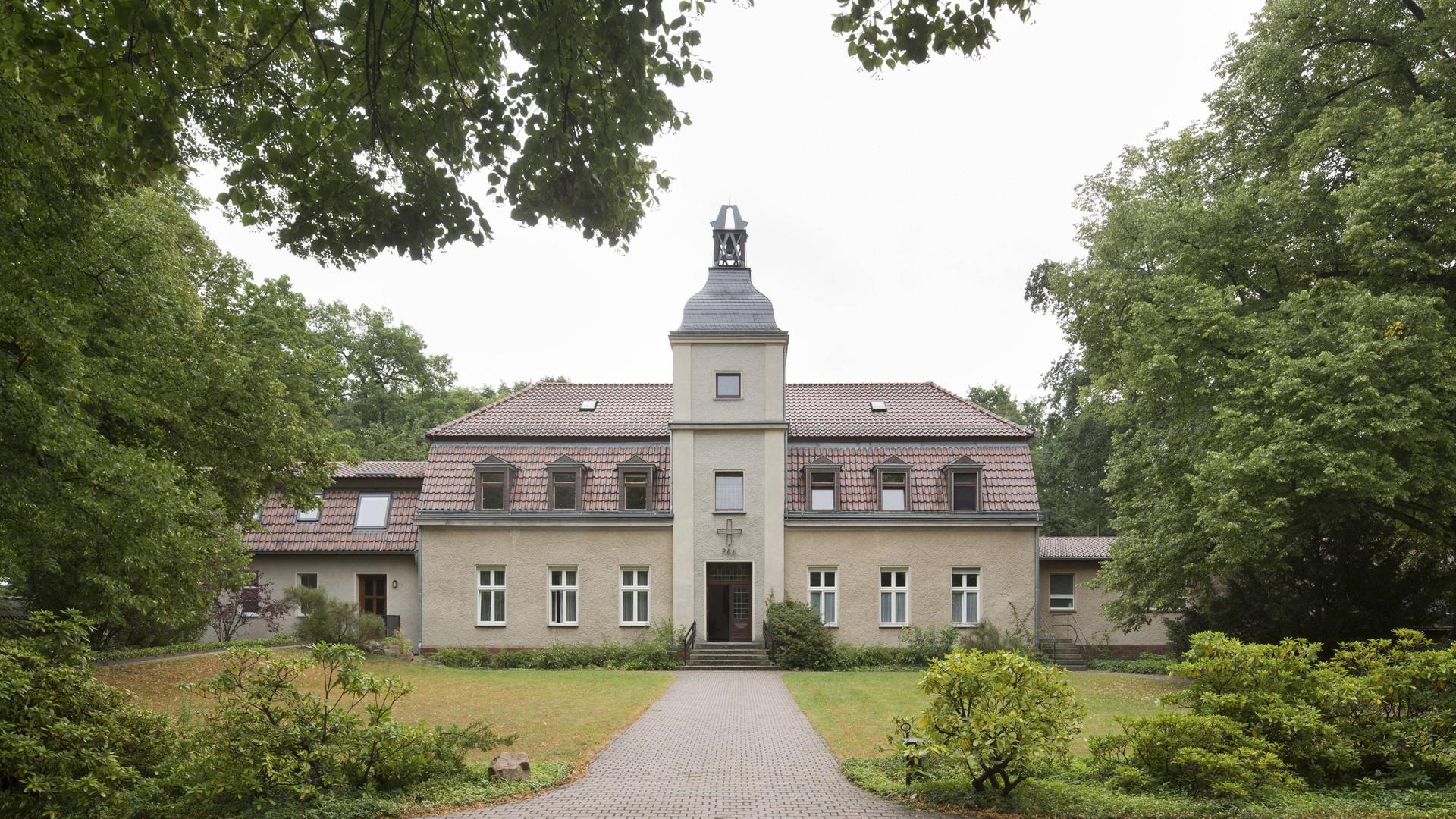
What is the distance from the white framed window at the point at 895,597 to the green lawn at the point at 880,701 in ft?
9.36

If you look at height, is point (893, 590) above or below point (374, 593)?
above

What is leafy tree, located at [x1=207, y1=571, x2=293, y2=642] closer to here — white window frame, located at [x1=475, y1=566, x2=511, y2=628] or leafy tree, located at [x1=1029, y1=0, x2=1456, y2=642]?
white window frame, located at [x1=475, y1=566, x2=511, y2=628]

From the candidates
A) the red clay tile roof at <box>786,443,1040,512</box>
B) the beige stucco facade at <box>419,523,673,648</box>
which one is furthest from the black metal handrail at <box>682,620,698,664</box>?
the red clay tile roof at <box>786,443,1040,512</box>

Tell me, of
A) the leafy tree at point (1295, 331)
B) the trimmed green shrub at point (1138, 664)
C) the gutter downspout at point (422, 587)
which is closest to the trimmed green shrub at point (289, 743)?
the leafy tree at point (1295, 331)

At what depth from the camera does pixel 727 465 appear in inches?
1015

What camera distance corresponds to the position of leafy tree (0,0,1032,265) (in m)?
5.45

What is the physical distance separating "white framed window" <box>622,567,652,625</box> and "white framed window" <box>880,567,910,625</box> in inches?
256

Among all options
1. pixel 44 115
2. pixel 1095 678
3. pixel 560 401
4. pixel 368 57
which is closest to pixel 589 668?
pixel 560 401

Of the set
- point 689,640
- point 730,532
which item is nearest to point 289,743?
point 689,640

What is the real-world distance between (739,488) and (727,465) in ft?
2.40

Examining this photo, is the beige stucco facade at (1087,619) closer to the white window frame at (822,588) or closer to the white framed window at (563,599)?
the white window frame at (822,588)

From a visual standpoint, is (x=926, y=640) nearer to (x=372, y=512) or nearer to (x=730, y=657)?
(x=730, y=657)

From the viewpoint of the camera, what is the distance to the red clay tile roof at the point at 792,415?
2656cm

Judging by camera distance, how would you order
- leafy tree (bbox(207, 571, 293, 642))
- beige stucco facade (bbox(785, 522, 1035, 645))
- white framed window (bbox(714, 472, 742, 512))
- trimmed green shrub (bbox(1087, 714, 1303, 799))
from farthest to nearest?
white framed window (bbox(714, 472, 742, 512))
beige stucco facade (bbox(785, 522, 1035, 645))
leafy tree (bbox(207, 571, 293, 642))
trimmed green shrub (bbox(1087, 714, 1303, 799))
